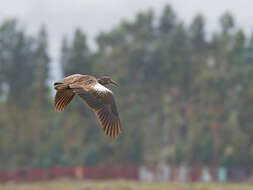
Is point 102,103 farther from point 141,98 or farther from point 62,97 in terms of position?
point 141,98

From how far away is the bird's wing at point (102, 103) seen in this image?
15.0m

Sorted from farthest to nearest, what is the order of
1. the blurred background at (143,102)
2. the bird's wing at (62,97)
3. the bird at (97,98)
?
the blurred background at (143,102), the bird's wing at (62,97), the bird at (97,98)

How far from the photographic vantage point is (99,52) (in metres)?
89.1

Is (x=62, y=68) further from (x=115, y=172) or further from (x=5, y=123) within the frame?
(x=115, y=172)

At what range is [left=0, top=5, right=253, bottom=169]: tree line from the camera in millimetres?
81625

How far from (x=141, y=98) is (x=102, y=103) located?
68.8 metres

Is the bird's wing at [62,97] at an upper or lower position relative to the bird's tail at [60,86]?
lower

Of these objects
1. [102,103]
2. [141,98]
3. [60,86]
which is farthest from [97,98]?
[141,98]

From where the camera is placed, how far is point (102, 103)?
15.2 m

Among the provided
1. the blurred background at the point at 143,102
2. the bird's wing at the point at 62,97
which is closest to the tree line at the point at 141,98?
the blurred background at the point at 143,102

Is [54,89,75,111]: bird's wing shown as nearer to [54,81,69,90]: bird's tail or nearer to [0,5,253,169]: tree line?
[54,81,69,90]: bird's tail

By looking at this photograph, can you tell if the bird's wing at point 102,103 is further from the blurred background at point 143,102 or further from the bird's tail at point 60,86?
the blurred background at point 143,102

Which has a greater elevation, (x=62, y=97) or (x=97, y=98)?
(x=62, y=97)

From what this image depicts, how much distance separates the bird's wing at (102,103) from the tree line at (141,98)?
63.5m
